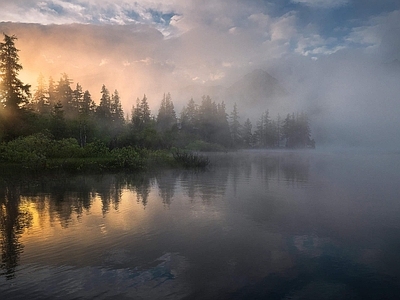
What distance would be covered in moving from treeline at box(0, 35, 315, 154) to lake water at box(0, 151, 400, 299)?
26.6 meters

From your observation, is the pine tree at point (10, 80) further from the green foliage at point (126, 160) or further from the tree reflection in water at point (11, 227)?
the tree reflection in water at point (11, 227)

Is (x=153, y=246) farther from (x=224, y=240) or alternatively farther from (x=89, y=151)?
(x=89, y=151)

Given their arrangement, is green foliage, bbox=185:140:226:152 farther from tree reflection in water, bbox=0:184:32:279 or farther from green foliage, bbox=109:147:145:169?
tree reflection in water, bbox=0:184:32:279

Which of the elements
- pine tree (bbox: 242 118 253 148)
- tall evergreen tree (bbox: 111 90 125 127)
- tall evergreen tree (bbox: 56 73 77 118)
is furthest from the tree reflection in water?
pine tree (bbox: 242 118 253 148)

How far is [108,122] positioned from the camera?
8312 centimetres

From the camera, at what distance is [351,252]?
1249 centimetres

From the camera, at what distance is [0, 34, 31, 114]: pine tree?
45094mm

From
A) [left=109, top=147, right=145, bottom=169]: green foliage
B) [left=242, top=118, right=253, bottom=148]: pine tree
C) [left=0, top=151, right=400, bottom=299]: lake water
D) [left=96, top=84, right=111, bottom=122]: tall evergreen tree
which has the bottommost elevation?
[left=0, top=151, right=400, bottom=299]: lake water

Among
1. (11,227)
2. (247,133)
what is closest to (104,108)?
(247,133)

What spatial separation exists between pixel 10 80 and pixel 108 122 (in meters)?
37.6

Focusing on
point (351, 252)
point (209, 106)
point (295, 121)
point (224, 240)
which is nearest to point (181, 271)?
point (224, 240)

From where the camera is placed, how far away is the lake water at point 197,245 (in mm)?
9406

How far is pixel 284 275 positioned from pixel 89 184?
72.0ft

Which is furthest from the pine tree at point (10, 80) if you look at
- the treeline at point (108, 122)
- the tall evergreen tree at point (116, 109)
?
the tall evergreen tree at point (116, 109)
